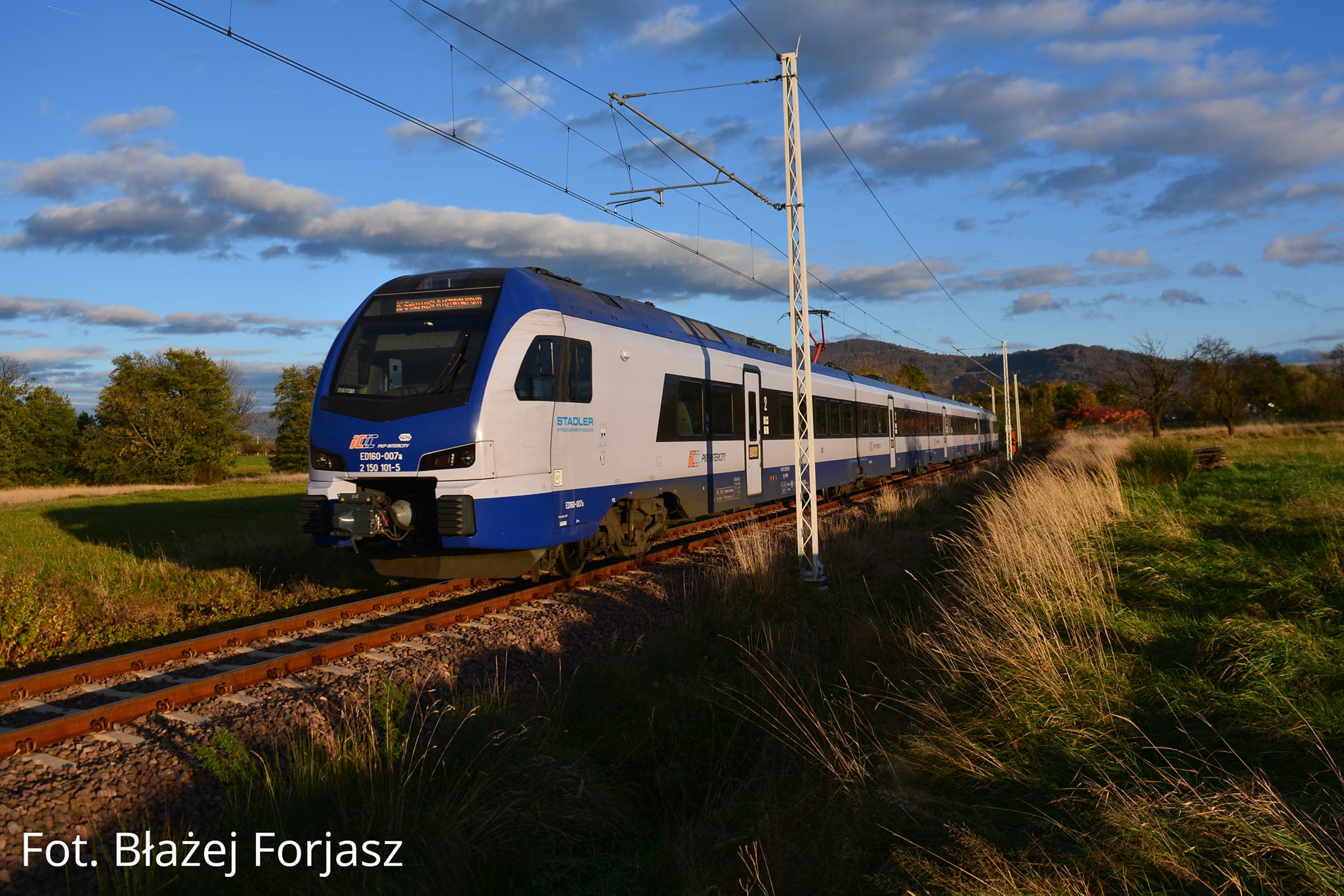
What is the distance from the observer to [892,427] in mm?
26188

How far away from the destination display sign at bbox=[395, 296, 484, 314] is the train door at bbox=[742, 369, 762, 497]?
6.54 metres

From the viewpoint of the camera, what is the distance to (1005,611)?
6375mm

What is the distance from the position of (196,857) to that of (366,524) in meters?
4.84

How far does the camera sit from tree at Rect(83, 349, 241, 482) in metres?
54.8

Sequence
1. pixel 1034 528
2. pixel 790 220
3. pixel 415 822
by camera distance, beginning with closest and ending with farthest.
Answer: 1. pixel 415 822
2. pixel 1034 528
3. pixel 790 220

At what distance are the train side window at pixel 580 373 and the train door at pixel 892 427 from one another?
17.7 meters

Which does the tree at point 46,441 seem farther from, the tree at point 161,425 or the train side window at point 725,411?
the train side window at point 725,411

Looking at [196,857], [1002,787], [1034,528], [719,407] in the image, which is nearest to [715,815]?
[1002,787]

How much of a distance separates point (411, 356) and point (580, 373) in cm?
187

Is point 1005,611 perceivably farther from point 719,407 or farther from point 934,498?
point 934,498

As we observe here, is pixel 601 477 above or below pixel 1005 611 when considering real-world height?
above

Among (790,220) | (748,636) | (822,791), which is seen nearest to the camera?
(822,791)

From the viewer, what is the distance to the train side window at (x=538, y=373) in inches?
332

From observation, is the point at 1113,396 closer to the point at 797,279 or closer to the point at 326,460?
the point at 797,279
